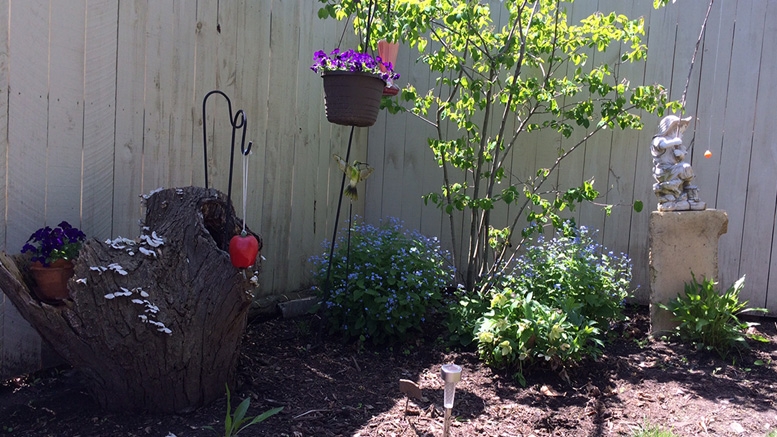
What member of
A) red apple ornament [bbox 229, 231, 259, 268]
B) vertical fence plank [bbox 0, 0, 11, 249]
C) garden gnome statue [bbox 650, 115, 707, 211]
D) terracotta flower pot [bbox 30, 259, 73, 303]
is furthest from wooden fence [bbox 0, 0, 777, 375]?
red apple ornament [bbox 229, 231, 259, 268]

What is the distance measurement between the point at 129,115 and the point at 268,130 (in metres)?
1.08

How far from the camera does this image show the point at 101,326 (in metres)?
2.22

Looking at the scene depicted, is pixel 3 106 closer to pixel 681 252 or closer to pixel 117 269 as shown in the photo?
pixel 117 269

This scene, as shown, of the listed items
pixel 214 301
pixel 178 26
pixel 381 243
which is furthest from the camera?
pixel 381 243

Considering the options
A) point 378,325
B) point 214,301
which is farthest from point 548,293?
point 214,301

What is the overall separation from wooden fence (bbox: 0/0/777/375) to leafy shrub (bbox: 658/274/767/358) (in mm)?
789

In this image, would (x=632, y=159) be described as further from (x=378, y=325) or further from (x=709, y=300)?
(x=378, y=325)

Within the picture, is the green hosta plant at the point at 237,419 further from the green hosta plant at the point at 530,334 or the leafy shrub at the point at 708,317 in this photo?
the leafy shrub at the point at 708,317

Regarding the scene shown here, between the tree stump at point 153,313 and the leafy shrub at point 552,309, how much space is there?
1.43 m

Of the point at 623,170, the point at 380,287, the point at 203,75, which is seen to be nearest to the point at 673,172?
the point at 623,170

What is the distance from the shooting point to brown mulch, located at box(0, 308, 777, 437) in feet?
7.93

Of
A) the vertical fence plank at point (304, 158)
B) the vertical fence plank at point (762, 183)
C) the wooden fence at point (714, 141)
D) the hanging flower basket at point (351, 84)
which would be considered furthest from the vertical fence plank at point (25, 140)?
the vertical fence plank at point (762, 183)

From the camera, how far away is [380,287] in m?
3.46

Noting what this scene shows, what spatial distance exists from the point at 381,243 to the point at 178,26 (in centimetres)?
175
